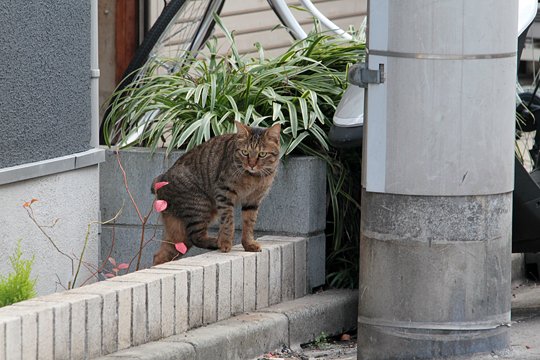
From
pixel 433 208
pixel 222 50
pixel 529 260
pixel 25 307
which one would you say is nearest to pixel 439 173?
pixel 433 208

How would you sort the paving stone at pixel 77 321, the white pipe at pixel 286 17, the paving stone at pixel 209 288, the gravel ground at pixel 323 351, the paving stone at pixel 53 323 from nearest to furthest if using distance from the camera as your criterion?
the paving stone at pixel 53 323 → the paving stone at pixel 77 321 → the paving stone at pixel 209 288 → the gravel ground at pixel 323 351 → the white pipe at pixel 286 17

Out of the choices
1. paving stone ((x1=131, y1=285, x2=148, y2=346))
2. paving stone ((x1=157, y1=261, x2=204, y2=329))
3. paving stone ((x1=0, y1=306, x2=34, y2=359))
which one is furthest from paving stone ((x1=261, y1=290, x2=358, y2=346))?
paving stone ((x1=0, y1=306, x2=34, y2=359))

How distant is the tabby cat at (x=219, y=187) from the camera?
568 cm

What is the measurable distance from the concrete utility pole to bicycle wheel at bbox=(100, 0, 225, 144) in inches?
84.8

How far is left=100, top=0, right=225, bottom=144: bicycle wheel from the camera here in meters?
7.12

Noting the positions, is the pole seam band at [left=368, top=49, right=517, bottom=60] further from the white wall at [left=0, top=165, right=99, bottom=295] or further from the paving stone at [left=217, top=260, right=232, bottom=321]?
the white wall at [left=0, top=165, right=99, bottom=295]

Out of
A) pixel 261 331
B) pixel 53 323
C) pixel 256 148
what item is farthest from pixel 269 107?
pixel 53 323

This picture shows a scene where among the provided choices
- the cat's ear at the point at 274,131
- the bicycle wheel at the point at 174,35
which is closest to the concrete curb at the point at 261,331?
the cat's ear at the point at 274,131

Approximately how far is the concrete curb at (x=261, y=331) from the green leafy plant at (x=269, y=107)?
0.99ft

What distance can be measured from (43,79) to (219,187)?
974 millimetres

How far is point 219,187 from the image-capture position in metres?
5.79

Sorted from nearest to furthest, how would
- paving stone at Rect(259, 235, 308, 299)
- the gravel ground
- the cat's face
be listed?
the gravel ground < the cat's face < paving stone at Rect(259, 235, 308, 299)

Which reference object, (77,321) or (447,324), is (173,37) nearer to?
(447,324)

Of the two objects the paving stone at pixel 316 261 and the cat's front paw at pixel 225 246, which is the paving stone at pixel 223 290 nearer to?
the cat's front paw at pixel 225 246
